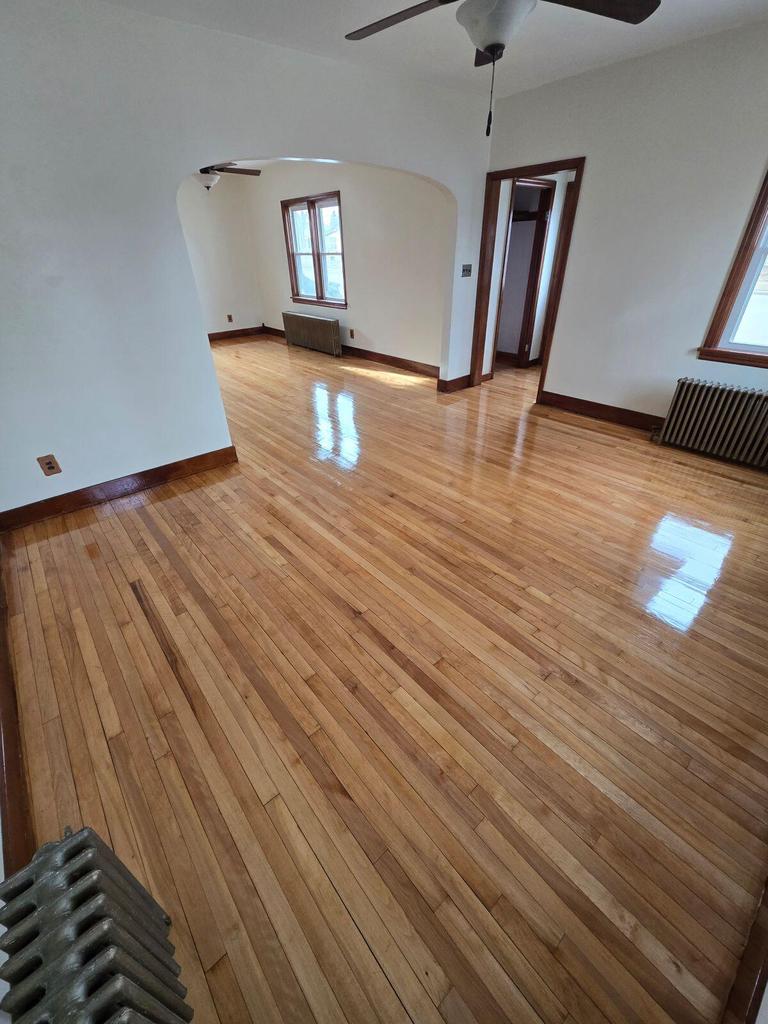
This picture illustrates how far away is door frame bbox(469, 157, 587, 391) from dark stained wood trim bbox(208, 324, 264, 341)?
5.26m

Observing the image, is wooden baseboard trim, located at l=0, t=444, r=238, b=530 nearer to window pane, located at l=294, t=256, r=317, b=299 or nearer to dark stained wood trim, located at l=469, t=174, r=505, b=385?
dark stained wood trim, located at l=469, t=174, r=505, b=385

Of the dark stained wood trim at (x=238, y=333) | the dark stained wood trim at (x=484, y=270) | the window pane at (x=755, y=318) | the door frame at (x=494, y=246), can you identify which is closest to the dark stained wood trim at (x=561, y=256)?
the door frame at (x=494, y=246)

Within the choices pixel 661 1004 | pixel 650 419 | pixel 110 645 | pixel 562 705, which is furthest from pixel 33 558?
pixel 650 419

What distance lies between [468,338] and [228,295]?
17.4 feet

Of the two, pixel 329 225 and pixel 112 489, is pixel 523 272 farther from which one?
pixel 112 489

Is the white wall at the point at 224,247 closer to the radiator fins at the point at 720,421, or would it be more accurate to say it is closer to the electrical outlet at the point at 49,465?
the electrical outlet at the point at 49,465

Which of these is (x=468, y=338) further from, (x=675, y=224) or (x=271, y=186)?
(x=271, y=186)

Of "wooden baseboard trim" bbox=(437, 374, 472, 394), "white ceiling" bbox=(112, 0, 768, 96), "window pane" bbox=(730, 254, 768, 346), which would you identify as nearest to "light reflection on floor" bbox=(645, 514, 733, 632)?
"window pane" bbox=(730, 254, 768, 346)

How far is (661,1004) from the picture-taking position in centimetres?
98

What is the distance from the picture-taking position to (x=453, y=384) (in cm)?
495

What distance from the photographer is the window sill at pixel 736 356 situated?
313cm

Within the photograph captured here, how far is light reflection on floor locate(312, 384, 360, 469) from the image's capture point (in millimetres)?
3549

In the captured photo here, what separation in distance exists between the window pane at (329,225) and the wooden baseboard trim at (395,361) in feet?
4.64

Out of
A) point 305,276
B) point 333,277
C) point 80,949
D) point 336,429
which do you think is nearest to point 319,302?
point 333,277
